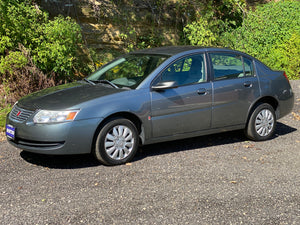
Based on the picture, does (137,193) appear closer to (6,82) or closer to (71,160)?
(71,160)

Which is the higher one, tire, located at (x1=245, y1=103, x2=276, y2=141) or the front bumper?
the front bumper

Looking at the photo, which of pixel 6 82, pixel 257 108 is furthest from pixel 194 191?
pixel 6 82

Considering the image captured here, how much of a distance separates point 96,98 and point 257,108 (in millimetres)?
2958

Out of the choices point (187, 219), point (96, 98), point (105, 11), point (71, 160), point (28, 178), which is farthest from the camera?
point (105, 11)

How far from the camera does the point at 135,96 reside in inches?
251

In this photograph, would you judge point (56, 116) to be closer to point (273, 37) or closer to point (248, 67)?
point (248, 67)

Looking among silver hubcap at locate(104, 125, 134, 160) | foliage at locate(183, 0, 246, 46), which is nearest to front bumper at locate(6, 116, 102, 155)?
silver hubcap at locate(104, 125, 134, 160)

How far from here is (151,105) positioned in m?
6.46

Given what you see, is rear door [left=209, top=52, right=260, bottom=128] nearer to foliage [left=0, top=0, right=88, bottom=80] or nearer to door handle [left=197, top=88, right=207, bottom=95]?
door handle [left=197, top=88, right=207, bottom=95]

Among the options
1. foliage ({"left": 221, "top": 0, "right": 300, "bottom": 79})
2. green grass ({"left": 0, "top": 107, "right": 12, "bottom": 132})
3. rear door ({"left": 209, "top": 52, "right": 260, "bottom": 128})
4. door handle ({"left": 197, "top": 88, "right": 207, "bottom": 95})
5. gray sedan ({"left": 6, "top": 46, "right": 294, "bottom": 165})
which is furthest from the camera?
foliage ({"left": 221, "top": 0, "right": 300, "bottom": 79})

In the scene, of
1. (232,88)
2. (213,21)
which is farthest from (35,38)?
(213,21)

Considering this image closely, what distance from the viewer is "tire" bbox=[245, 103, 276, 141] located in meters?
7.64

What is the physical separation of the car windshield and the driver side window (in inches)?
8.3

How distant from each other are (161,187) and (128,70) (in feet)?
7.56
